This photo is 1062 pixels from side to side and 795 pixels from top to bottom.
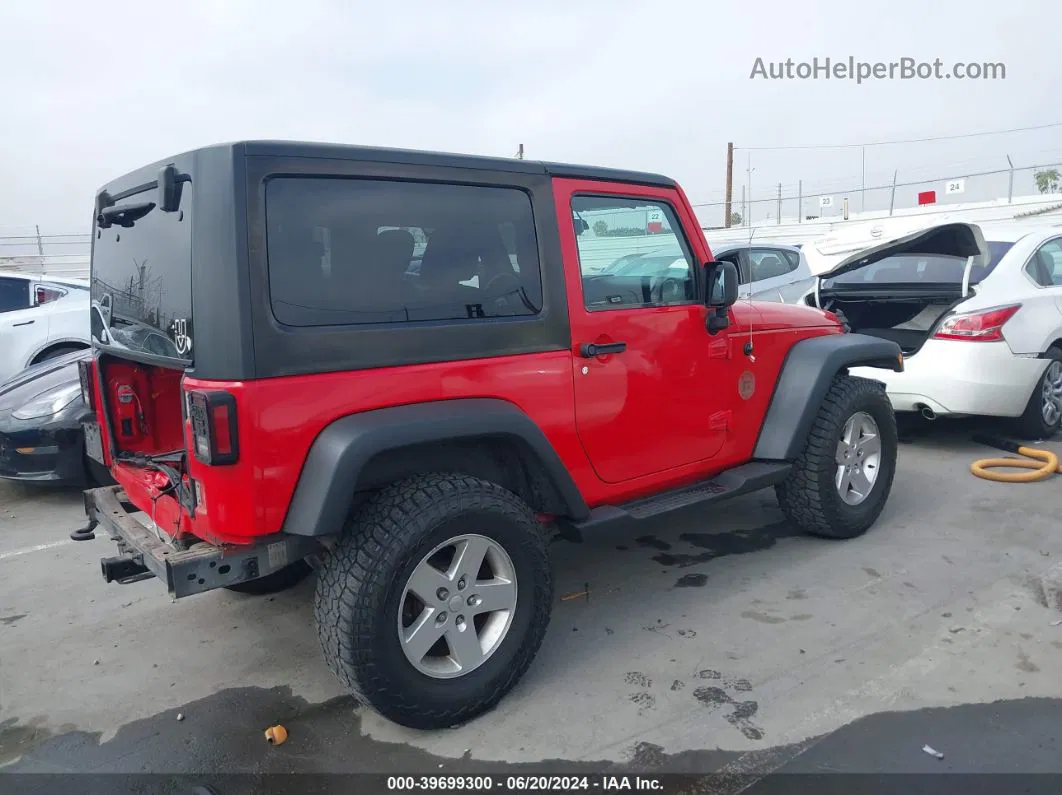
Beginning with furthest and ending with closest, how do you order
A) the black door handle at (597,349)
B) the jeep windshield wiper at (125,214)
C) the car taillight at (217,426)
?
1. the black door handle at (597,349)
2. the jeep windshield wiper at (125,214)
3. the car taillight at (217,426)

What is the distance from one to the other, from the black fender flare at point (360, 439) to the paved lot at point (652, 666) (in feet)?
2.77

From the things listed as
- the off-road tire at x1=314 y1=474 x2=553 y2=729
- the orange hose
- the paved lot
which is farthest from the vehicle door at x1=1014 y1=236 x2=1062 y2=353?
the off-road tire at x1=314 y1=474 x2=553 y2=729

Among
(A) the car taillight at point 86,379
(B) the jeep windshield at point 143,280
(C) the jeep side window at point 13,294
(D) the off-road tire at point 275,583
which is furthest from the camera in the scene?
(C) the jeep side window at point 13,294

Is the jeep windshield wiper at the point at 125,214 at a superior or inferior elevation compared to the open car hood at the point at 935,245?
superior

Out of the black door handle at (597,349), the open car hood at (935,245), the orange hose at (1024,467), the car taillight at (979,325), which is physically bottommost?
the orange hose at (1024,467)

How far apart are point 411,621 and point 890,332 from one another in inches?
197

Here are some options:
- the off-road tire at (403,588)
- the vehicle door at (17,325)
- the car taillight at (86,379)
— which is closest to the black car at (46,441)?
the car taillight at (86,379)

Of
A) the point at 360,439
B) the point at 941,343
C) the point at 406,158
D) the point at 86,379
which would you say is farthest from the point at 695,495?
the point at 941,343

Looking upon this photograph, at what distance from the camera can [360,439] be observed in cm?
253

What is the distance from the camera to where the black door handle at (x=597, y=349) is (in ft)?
10.6

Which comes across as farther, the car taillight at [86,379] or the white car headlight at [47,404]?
the white car headlight at [47,404]

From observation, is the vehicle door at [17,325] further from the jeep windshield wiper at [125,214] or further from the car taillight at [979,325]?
the car taillight at [979,325]

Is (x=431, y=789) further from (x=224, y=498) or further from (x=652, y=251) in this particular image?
(x=652, y=251)

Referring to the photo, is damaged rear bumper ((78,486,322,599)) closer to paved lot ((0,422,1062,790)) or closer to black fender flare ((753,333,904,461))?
paved lot ((0,422,1062,790))
